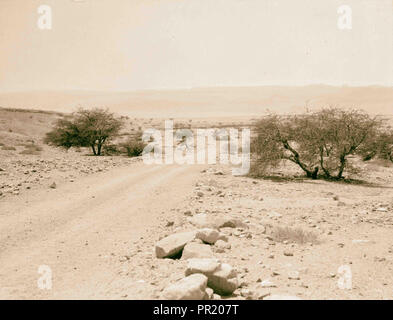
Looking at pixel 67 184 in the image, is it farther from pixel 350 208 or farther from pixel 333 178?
pixel 333 178

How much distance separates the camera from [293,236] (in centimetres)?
952

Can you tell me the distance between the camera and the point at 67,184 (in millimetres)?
15609

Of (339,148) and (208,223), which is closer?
(208,223)

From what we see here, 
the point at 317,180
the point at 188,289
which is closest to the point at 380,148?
the point at 317,180

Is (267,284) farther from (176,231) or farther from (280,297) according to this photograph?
(176,231)

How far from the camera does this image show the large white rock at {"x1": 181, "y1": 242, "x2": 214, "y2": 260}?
7.47 meters

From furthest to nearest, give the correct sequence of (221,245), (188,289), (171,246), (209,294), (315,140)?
(315,140), (221,245), (171,246), (209,294), (188,289)

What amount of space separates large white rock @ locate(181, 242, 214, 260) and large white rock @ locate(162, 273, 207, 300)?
138 cm

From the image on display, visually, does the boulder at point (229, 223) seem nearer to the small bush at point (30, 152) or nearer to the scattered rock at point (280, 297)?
the scattered rock at point (280, 297)

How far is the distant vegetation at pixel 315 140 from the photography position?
1986 cm

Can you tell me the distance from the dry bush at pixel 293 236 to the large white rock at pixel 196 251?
232 centimetres

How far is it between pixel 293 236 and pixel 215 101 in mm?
122772
